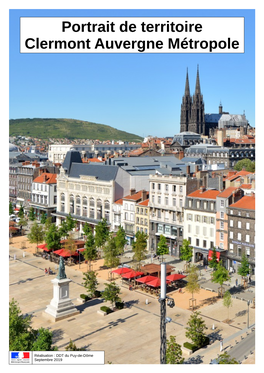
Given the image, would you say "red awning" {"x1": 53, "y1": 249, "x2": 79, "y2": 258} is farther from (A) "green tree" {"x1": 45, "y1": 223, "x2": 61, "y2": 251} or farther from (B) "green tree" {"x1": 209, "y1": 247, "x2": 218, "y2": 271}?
(B) "green tree" {"x1": 209, "y1": 247, "x2": 218, "y2": 271}

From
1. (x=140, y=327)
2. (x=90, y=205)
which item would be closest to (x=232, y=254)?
(x=140, y=327)

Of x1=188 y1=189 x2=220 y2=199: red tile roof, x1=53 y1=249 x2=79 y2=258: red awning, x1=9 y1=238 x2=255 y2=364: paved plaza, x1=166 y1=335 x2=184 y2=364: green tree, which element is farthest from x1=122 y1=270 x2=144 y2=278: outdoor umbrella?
x1=166 y1=335 x2=184 y2=364: green tree

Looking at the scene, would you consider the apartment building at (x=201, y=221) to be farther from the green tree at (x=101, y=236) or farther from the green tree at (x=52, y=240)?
the green tree at (x=52, y=240)

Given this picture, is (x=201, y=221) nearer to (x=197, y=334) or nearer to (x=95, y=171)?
(x=197, y=334)

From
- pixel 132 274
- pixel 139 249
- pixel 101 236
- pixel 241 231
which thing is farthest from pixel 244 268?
pixel 101 236

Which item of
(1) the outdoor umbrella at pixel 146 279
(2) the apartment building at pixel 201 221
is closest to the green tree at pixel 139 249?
(1) the outdoor umbrella at pixel 146 279
